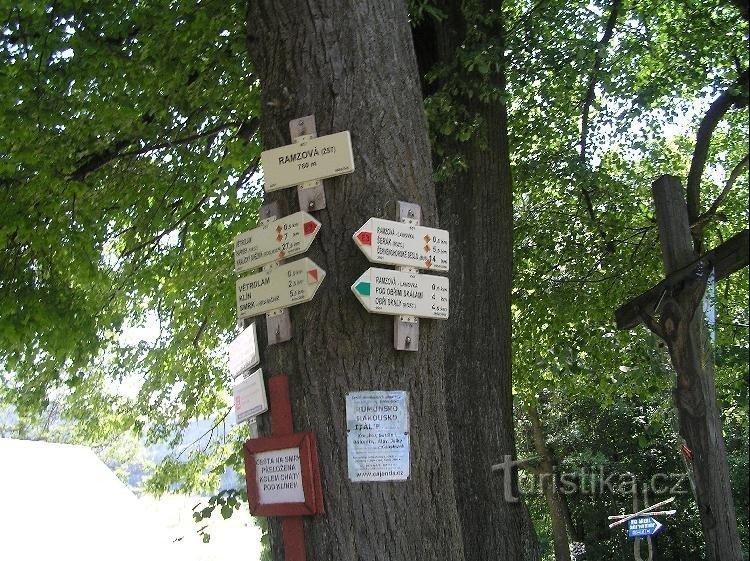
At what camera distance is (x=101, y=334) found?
10.5 meters

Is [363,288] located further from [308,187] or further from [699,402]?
[699,402]

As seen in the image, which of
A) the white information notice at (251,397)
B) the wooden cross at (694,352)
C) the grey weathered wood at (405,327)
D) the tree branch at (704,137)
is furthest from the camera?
the tree branch at (704,137)

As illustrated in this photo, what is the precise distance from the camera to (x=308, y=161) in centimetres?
381

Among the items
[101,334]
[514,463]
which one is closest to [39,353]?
[101,334]

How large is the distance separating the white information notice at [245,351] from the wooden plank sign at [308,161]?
0.64 m

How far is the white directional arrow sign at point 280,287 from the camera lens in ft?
11.9

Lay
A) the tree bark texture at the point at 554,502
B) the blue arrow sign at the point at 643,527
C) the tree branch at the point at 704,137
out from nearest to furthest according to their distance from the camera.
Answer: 1. the blue arrow sign at the point at 643,527
2. the tree branch at the point at 704,137
3. the tree bark texture at the point at 554,502

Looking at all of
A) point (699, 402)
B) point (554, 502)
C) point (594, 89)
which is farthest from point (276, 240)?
point (554, 502)

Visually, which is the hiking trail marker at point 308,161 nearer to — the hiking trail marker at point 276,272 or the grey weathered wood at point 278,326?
the hiking trail marker at point 276,272

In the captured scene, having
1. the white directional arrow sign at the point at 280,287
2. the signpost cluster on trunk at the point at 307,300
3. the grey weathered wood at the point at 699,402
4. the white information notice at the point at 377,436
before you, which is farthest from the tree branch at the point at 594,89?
the white information notice at the point at 377,436

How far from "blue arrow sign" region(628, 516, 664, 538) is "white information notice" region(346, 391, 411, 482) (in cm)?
265

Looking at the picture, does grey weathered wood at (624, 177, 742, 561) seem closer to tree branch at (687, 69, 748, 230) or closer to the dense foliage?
the dense foliage

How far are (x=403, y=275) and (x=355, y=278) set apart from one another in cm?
20

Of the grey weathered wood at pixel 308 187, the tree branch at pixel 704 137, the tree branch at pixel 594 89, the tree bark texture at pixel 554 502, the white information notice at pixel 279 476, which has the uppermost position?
the tree branch at pixel 594 89
